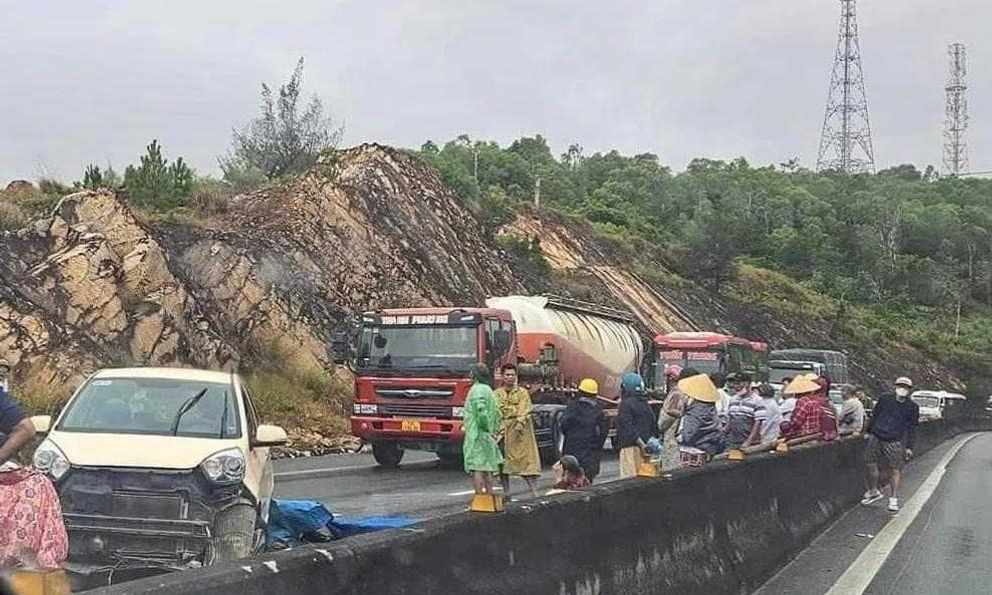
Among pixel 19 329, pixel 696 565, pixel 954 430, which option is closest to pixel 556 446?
pixel 19 329

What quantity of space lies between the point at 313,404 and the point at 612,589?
72.3 ft

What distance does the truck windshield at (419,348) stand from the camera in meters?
19.6

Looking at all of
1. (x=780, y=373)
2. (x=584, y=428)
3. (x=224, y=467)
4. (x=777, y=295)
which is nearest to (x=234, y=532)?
(x=224, y=467)

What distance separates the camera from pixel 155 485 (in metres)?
8.12

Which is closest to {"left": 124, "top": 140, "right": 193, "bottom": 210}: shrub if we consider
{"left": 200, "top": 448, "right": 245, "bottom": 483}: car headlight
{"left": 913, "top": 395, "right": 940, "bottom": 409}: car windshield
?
{"left": 200, "top": 448, "right": 245, "bottom": 483}: car headlight

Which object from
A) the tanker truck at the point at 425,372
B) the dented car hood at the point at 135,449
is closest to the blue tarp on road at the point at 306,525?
the dented car hood at the point at 135,449

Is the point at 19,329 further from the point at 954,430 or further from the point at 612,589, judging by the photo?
the point at 954,430

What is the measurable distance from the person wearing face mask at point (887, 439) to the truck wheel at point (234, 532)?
415 inches

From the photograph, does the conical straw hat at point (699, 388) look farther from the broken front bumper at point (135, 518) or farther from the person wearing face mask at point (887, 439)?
the broken front bumper at point (135, 518)

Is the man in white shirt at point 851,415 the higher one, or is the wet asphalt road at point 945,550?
the man in white shirt at point 851,415

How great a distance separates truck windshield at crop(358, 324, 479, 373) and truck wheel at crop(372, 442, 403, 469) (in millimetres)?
1589

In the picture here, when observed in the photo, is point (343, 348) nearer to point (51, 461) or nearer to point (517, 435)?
point (517, 435)

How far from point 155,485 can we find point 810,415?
1095 cm

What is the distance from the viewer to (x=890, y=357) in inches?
3002
